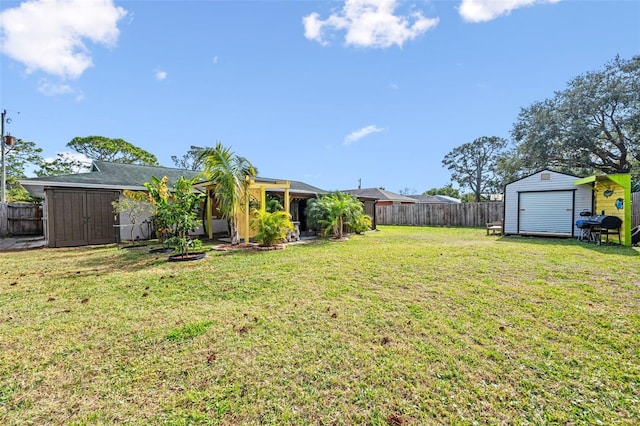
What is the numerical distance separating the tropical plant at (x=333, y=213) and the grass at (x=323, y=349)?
19.7 feet

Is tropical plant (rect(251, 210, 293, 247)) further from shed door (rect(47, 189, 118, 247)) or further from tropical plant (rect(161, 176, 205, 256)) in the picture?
shed door (rect(47, 189, 118, 247))

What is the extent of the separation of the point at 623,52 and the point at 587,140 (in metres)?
5.12

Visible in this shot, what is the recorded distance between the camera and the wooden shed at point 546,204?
11.3m

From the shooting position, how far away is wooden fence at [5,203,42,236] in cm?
1422

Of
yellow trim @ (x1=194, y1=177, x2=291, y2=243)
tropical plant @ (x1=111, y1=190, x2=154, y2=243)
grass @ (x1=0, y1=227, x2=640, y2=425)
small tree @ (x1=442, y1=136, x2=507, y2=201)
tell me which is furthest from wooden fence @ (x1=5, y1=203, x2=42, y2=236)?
small tree @ (x1=442, y1=136, x2=507, y2=201)

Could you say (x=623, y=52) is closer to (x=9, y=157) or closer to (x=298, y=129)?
(x=298, y=129)

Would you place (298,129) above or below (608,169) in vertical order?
above

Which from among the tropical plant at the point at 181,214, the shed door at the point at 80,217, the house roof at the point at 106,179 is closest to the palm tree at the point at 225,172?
the tropical plant at the point at 181,214

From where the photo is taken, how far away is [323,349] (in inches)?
104

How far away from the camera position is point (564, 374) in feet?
7.36

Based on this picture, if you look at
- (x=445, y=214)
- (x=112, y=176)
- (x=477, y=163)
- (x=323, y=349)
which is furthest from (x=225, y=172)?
(x=477, y=163)

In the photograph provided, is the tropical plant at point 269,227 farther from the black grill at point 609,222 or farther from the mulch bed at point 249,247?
the black grill at point 609,222

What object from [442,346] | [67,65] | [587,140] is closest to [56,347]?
[442,346]

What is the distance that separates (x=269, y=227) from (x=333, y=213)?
3193 mm
